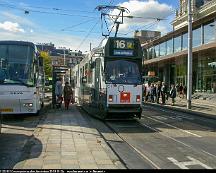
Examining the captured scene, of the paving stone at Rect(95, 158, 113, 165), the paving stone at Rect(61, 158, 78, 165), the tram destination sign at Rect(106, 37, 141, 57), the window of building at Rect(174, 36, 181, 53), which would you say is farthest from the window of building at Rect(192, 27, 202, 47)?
the paving stone at Rect(61, 158, 78, 165)

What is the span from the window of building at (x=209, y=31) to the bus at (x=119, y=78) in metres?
17.8

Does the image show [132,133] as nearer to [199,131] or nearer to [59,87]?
[199,131]

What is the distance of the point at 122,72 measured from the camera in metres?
18.9

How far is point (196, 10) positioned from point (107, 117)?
1319 inches

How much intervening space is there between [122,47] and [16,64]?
4834 millimetres

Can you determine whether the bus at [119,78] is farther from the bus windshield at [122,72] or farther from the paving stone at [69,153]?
the paving stone at [69,153]

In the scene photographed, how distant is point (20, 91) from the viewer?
19.3 metres

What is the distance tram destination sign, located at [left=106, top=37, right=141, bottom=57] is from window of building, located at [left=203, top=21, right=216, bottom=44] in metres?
17.5

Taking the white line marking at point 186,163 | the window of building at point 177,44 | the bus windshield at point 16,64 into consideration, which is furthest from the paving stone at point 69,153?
the window of building at point 177,44

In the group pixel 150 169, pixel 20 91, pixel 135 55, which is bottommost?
pixel 150 169

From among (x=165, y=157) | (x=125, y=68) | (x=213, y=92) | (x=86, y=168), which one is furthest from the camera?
(x=213, y=92)

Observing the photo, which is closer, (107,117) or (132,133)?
(132,133)

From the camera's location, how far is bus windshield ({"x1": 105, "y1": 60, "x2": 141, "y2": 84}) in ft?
61.5

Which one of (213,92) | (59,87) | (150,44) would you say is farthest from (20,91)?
(150,44)
